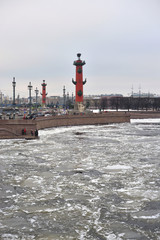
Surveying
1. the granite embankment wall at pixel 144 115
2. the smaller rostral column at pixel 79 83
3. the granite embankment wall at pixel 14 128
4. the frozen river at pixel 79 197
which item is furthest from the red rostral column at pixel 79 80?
the frozen river at pixel 79 197

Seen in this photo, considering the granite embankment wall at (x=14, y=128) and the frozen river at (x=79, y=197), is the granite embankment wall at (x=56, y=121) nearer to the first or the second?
the granite embankment wall at (x=14, y=128)

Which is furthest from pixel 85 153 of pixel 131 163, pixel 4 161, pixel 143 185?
pixel 143 185

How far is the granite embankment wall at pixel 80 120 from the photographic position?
3897 centimetres

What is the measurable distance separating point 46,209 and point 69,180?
3415mm

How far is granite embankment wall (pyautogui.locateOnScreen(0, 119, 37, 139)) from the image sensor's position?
90.1ft

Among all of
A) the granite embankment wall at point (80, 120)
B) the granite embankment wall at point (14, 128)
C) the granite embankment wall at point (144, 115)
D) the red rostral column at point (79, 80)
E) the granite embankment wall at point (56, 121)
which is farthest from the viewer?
the granite embankment wall at point (144, 115)

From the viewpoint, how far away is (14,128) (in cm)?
2866

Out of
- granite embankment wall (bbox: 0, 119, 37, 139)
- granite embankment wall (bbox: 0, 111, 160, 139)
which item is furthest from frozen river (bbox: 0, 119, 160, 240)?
granite embankment wall (bbox: 0, 111, 160, 139)

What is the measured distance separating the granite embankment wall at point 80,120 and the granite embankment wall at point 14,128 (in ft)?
19.7

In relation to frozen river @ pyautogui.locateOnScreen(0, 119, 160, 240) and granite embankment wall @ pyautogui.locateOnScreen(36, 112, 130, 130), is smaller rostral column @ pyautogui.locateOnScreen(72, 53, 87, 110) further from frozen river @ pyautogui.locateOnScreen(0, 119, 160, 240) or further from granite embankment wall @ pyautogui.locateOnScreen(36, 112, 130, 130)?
frozen river @ pyautogui.locateOnScreen(0, 119, 160, 240)

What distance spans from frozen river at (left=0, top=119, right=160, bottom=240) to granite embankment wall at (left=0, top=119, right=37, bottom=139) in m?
8.66

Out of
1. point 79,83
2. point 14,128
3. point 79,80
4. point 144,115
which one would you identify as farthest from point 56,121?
point 144,115

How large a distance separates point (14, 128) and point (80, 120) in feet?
62.5

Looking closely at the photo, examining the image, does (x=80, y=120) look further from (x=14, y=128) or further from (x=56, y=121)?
(x=14, y=128)
